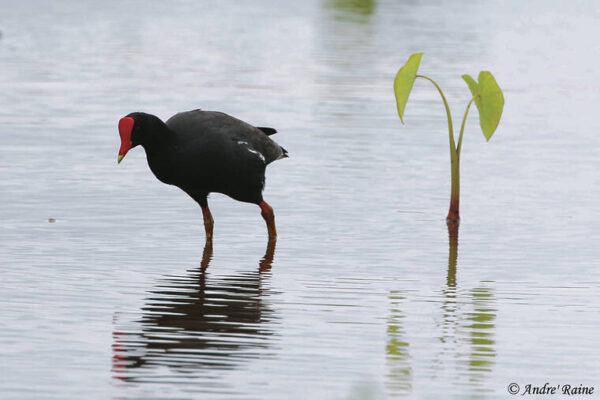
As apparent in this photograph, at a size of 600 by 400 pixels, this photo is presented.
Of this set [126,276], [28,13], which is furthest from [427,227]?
[28,13]

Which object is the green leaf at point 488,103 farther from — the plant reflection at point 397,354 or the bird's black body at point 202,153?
the plant reflection at point 397,354

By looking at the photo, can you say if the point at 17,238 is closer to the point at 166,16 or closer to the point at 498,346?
the point at 498,346

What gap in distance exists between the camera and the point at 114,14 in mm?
40562

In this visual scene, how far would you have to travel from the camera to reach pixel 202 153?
1047 cm

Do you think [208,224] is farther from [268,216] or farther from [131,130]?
[131,130]

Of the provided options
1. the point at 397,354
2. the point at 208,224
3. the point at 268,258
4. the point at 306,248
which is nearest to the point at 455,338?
the point at 397,354

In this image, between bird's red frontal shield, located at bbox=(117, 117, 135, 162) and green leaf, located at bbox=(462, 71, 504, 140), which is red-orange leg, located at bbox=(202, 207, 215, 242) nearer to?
bird's red frontal shield, located at bbox=(117, 117, 135, 162)

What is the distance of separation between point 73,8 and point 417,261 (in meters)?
34.1

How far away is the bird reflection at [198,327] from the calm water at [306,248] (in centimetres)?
2

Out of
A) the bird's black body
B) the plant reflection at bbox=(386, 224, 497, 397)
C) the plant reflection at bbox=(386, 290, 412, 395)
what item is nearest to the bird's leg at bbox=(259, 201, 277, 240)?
the bird's black body

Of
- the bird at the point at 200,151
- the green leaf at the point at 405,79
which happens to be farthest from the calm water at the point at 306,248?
the green leaf at the point at 405,79

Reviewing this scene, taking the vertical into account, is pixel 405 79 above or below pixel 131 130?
above

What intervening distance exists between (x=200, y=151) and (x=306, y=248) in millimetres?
1324

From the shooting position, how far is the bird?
10375 mm
